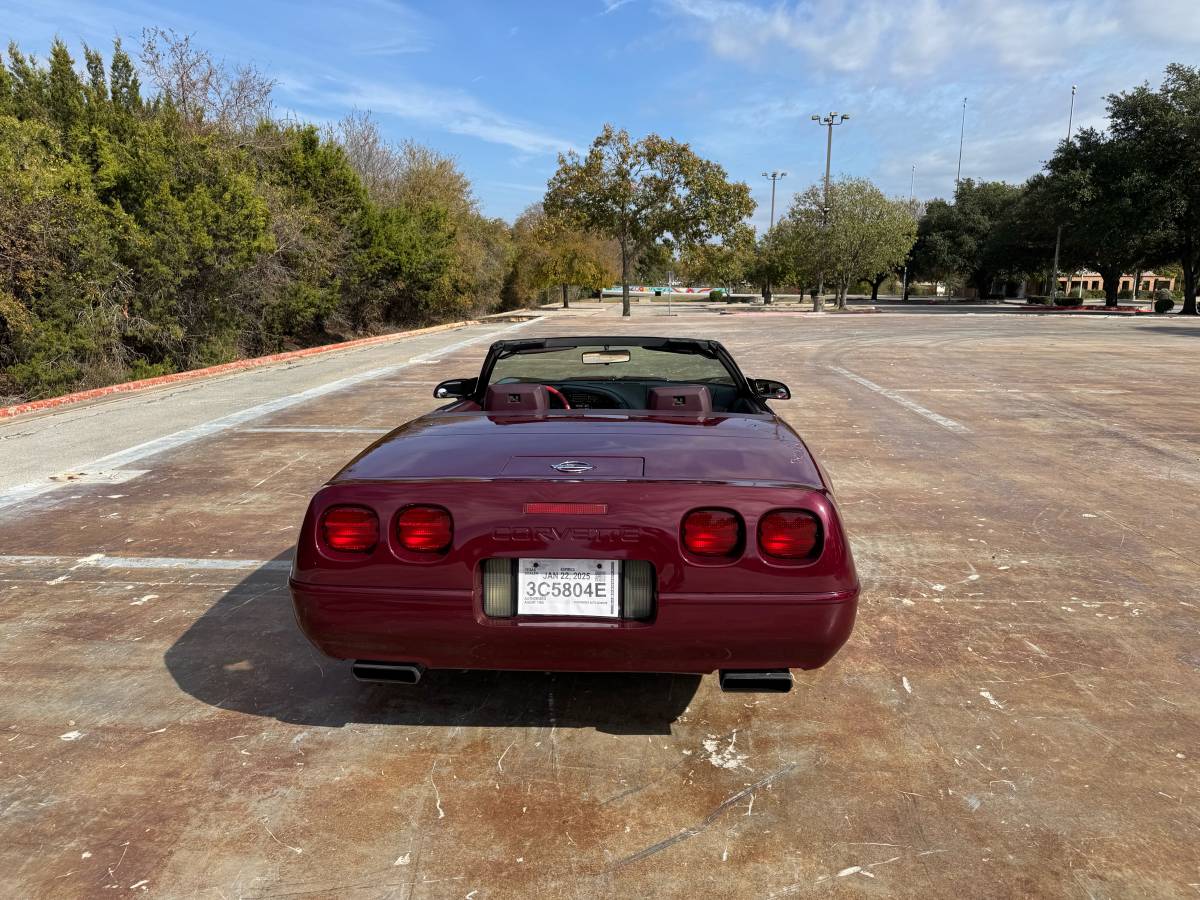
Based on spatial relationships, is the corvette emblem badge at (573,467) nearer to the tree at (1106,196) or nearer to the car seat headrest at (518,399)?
the car seat headrest at (518,399)

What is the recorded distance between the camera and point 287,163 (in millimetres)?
25125

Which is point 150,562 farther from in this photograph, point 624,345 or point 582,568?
point 582,568

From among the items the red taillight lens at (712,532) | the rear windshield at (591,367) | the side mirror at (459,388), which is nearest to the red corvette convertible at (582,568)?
the red taillight lens at (712,532)

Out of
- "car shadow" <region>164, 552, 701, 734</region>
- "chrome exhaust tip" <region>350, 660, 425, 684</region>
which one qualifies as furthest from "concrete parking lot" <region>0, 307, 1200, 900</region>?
"chrome exhaust tip" <region>350, 660, 425, 684</region>

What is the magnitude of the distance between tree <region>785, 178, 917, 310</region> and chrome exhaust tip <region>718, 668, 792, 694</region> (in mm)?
49264

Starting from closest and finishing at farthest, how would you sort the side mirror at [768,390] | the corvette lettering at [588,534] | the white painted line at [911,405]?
the corvette lettering at [588,534] → the side mirror at [768,390] → the white painted line at [911,405]

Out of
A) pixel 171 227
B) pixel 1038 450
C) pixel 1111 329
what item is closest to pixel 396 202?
pixel 171 227

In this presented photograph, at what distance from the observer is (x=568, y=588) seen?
7.99ft

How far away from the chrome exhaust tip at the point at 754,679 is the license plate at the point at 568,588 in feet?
1.35

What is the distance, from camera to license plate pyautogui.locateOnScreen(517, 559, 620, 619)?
95.3 inches

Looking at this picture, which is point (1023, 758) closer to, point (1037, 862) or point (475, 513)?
point (1037, 862)

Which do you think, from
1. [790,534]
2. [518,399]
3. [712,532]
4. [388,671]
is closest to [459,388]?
[518,399]

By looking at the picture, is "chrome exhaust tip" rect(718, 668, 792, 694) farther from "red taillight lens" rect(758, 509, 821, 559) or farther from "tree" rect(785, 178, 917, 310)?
"tree" rect(785, 178, 917, 310)

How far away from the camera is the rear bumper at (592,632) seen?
242 centimetres
